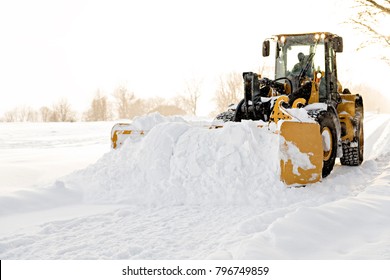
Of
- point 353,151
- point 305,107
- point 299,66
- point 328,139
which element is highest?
point 299,66

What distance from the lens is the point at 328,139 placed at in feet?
22.9

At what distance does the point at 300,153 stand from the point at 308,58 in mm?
2861

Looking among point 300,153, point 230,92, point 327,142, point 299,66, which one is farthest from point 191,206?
point 230,92

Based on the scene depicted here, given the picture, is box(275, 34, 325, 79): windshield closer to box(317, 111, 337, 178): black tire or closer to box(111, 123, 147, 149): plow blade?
box(317, 111, 337, 178): black tire

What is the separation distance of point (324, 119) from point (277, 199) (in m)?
2.17

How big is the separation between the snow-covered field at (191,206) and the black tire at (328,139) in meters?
0.23

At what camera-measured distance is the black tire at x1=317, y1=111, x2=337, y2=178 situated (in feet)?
22.5

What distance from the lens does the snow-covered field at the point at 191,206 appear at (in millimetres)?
3547

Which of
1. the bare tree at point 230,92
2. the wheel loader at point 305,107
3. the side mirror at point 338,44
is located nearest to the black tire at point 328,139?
the wheel loader at point 305,107

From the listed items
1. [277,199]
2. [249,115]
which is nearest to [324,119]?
[249,115]

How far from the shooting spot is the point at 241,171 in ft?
18.3

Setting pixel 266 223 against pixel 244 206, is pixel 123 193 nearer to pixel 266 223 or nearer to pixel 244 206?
pixel 244 206

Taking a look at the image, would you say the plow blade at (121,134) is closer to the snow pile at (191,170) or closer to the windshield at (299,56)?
the snow pile at (191,170)

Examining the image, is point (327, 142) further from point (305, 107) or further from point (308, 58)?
point (308, 58)
